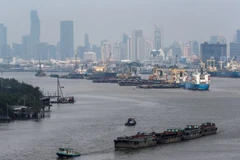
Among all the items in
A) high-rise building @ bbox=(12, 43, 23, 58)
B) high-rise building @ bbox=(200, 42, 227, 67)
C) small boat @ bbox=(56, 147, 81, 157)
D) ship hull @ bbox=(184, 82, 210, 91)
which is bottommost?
small boat @ bbox=(56, 147, 81, 157)

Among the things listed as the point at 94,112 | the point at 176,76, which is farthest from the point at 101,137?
the point at 176,76

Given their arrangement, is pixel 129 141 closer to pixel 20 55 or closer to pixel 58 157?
pixel 58 157

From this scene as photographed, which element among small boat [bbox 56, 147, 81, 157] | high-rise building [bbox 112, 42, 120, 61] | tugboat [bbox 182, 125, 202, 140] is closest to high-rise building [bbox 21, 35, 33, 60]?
high-rise building [bbox 112, 42, 120, 61]

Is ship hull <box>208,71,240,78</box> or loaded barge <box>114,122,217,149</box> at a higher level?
ship hull <box>208,71,240,78</box>

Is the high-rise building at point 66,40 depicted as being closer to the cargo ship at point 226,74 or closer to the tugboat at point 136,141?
the cargo ship at point 226,74

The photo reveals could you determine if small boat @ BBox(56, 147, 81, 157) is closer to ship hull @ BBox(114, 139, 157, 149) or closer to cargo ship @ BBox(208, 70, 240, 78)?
ship hull @ BBox(114, 139, 157, 149)

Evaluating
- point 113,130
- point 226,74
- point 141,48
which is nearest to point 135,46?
point 141,48

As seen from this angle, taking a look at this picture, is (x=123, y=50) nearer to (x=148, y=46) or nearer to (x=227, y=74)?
(x=148, y=46)
